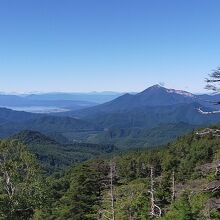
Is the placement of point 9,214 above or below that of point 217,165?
below

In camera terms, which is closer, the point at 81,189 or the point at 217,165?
the point at 217,165

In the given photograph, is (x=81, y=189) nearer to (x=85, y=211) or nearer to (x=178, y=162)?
(x=85, y=211)

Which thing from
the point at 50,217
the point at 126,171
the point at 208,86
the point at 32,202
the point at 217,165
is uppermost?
the point at 208,86

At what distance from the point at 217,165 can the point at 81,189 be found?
93.4ft

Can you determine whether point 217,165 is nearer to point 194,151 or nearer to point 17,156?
point 17,156

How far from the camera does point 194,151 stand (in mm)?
149250

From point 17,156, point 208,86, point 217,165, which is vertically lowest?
point 17,156

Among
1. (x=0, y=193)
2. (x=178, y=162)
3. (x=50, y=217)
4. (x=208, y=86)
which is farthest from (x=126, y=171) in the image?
(x=208, y=86)

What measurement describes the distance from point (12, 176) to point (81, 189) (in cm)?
845

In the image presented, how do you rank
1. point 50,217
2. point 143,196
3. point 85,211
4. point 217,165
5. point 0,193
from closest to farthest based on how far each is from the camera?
point 217,165, point 85,211, point 0,193, point 143,196, point 50,217

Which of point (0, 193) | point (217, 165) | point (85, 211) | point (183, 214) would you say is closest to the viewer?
point (217, 165)

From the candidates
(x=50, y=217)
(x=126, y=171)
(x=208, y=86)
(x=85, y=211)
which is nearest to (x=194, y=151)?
(x=126, y=171)

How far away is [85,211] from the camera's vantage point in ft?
130

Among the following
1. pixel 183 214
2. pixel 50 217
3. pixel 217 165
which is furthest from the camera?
pixel 50 217
